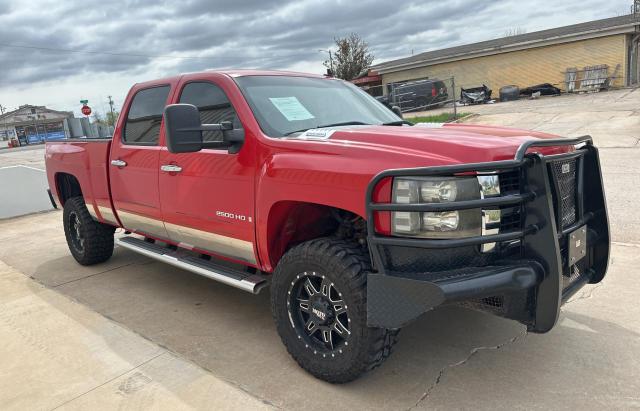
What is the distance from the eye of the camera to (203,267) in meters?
3.98

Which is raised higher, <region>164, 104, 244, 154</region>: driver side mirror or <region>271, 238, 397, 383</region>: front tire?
<region>164, 104, 244, 154</region>: driver side mirror

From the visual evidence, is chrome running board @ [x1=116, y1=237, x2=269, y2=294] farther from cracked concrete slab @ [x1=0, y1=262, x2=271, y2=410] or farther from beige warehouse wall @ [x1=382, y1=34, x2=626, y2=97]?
beige warehouse wall @ [x1=382, y1=34, x2=626, y2=97]

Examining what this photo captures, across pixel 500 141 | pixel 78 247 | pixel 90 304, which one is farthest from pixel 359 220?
pixel 78 247

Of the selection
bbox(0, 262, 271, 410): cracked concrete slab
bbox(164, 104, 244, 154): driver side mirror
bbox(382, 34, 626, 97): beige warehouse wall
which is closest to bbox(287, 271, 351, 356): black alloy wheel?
bbox(0, 262, 271, 410): cracked concrete slab

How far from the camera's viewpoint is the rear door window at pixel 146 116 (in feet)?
14.6

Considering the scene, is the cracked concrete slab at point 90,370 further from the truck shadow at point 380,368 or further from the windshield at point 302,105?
the windshield at point 302,105

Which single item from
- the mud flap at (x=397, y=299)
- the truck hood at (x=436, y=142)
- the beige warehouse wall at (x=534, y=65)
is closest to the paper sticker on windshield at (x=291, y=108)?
the truck hood at (x=436, y=142)

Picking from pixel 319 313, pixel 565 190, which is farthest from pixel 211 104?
pixel 565 190

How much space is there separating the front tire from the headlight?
1.37 ft

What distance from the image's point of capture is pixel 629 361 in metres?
3.15

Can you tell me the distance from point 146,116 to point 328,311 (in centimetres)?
269

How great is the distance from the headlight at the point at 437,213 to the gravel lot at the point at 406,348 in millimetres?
991

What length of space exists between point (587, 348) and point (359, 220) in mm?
1725

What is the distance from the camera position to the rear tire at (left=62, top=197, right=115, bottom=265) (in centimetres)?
557
